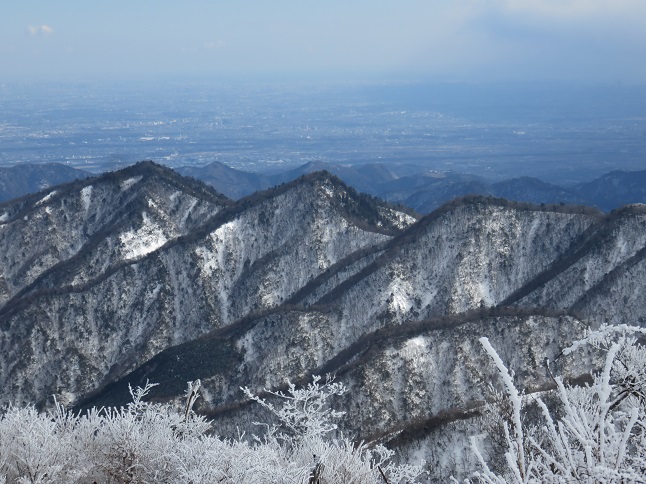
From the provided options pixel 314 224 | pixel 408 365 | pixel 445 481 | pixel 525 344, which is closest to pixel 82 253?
pixel 314 224

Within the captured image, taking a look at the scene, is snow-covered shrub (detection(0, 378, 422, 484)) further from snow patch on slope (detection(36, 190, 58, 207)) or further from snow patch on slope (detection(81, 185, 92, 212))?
snow patch on slope (detection(36, 190, 58, 207))

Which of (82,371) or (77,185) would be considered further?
(77,185)

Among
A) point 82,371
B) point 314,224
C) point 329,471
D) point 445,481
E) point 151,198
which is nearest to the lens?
point 329,471

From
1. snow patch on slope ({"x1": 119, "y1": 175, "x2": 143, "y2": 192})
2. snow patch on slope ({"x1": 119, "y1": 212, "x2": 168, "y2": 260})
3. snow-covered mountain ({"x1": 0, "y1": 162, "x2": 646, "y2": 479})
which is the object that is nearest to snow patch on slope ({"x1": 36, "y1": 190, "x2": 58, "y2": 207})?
snow-covered mountain ({"x1": 0, "y1": 162, "x2": 646, "y2": 479})

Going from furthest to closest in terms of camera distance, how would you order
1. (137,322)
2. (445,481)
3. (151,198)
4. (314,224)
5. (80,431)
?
(151,198) < (314,224) < (137,322) < (445,481) < (80,431)

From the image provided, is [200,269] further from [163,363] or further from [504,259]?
[504,259]

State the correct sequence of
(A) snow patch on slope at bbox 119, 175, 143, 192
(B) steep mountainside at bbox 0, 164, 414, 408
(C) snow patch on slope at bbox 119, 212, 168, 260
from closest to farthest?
1. (B) steep mountainside at bbox 0, 164, 414, 408
2. (C) snow patch on slope at bbox 119, 212, 168, 260
3. (A) snow patch on slope at bbox 119, 175, 143, 192
